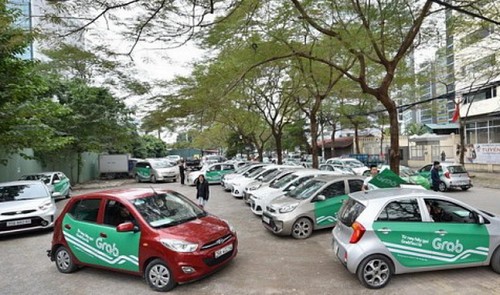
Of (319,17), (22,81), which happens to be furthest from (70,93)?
(319,17)

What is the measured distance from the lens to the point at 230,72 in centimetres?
1492

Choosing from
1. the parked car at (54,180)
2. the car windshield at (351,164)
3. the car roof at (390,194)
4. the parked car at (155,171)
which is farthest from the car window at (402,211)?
the parked car at (155,171)

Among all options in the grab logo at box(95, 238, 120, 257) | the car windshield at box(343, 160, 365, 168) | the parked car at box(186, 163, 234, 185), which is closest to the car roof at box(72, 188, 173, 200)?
the grab logo at box(95, 238, 120, 257)

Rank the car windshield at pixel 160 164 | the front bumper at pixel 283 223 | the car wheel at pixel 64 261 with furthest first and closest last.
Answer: the car windshield at pixel 160 164, the front bumper at pixel 283 223, the car wheel at pixel 64 261

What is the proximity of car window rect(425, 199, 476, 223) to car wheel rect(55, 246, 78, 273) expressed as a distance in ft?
19.4

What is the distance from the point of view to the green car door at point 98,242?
5.29 m

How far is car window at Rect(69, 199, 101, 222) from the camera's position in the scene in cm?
580

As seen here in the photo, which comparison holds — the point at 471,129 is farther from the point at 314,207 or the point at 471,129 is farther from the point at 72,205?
the point at 72,205

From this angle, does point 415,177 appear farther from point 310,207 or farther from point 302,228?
point 302,228

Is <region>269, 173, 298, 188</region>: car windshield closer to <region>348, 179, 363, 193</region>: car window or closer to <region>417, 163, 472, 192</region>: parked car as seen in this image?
<region>348, 179, 363, 193</region>: car window

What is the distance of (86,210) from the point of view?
5.92 m

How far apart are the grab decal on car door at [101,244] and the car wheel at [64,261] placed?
0.21 meters

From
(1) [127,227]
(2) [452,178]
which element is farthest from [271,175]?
(1) [127,227]

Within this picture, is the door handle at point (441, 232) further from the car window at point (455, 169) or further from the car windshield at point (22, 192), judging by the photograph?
the car window at point (455, 169)
